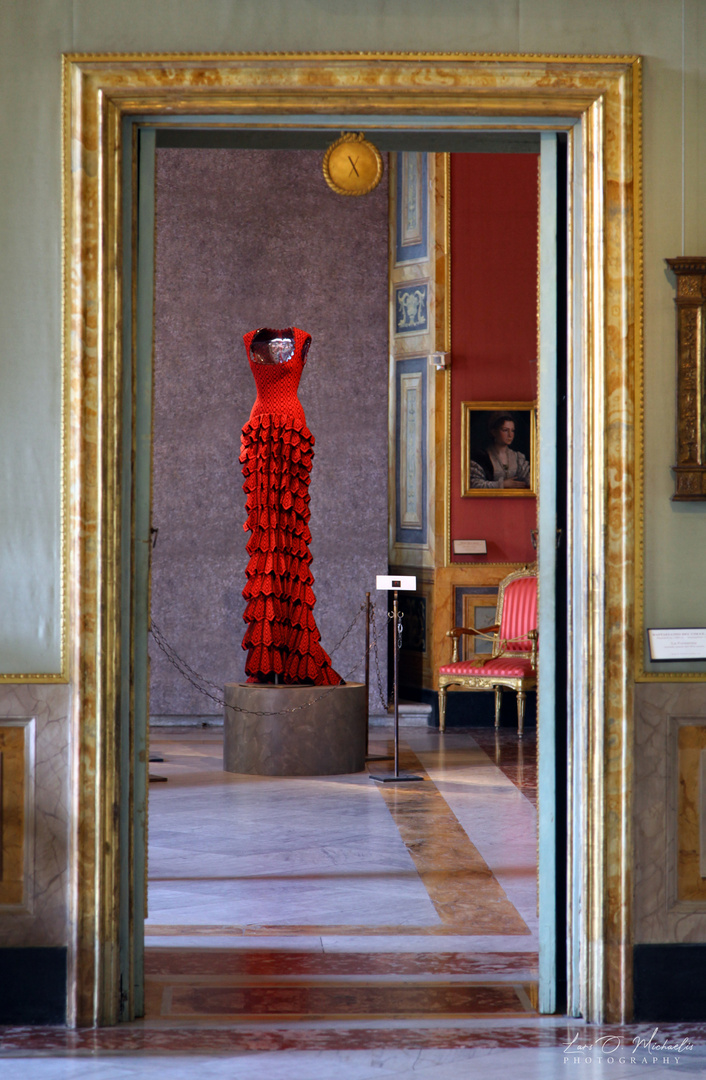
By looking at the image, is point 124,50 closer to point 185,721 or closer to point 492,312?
point 492,312

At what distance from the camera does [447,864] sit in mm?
5844

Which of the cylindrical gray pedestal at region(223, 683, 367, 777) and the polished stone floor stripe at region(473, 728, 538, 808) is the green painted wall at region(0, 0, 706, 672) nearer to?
the polished stone floor stripe at region(473, 728, 538, 808)

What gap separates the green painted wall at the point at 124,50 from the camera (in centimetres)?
369

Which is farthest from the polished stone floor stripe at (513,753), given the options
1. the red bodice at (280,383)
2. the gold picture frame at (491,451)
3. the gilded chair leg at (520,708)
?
the red bodice at (280,383)

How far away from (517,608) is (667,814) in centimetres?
649

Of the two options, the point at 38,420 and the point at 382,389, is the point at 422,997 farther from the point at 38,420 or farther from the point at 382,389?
the point at 382,389

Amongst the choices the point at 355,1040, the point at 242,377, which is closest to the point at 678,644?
the point at 355,1040

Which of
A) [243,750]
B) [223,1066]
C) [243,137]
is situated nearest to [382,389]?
[243,750]

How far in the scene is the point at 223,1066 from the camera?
10.9ft

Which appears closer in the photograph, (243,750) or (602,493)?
(602,493)

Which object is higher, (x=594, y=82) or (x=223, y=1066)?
(x=594, y=82)

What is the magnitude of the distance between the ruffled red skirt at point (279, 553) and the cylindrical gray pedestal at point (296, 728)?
8.0 inches

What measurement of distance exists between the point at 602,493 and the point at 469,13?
1.49 m

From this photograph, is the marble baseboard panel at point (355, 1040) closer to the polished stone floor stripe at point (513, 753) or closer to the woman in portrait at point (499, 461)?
the polished stone floor stripe at point (513, 753)
